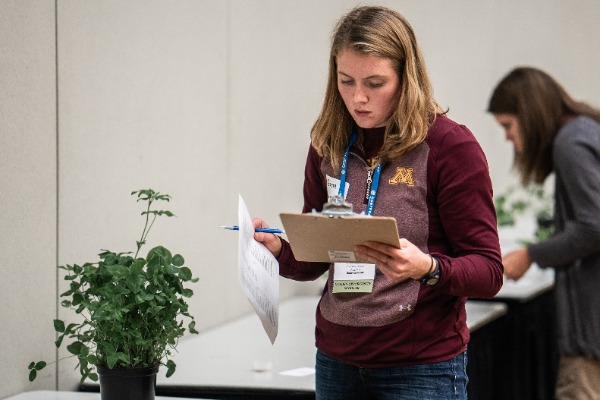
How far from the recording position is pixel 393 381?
69.4 inches

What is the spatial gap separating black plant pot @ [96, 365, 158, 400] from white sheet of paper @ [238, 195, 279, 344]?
291mm

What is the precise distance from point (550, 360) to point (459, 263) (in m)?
2.93

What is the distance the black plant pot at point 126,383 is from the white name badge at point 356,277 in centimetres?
48

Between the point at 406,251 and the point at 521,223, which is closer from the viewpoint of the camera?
the point at 406,251

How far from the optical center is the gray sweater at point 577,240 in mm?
3055

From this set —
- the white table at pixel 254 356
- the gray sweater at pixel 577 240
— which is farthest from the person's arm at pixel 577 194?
the white table at pixel 254 356

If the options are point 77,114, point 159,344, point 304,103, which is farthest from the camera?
point 304,103

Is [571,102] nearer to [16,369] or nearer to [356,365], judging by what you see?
[356,365]

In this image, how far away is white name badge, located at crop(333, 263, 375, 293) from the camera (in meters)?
1.78

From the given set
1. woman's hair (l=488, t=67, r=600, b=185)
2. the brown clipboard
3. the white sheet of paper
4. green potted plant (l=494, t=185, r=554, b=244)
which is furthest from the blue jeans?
green potted plant (l=494, t=185, r=554, b=244)

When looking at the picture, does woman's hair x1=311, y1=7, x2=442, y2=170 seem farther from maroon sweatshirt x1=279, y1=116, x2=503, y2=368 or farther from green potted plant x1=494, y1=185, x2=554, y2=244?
green potted plant x1=494, y1=185, x2=554, y2=244

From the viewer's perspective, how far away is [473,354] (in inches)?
129

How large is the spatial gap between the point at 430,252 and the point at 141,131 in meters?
1.30

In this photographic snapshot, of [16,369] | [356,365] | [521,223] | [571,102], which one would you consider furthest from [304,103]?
[521,223]
